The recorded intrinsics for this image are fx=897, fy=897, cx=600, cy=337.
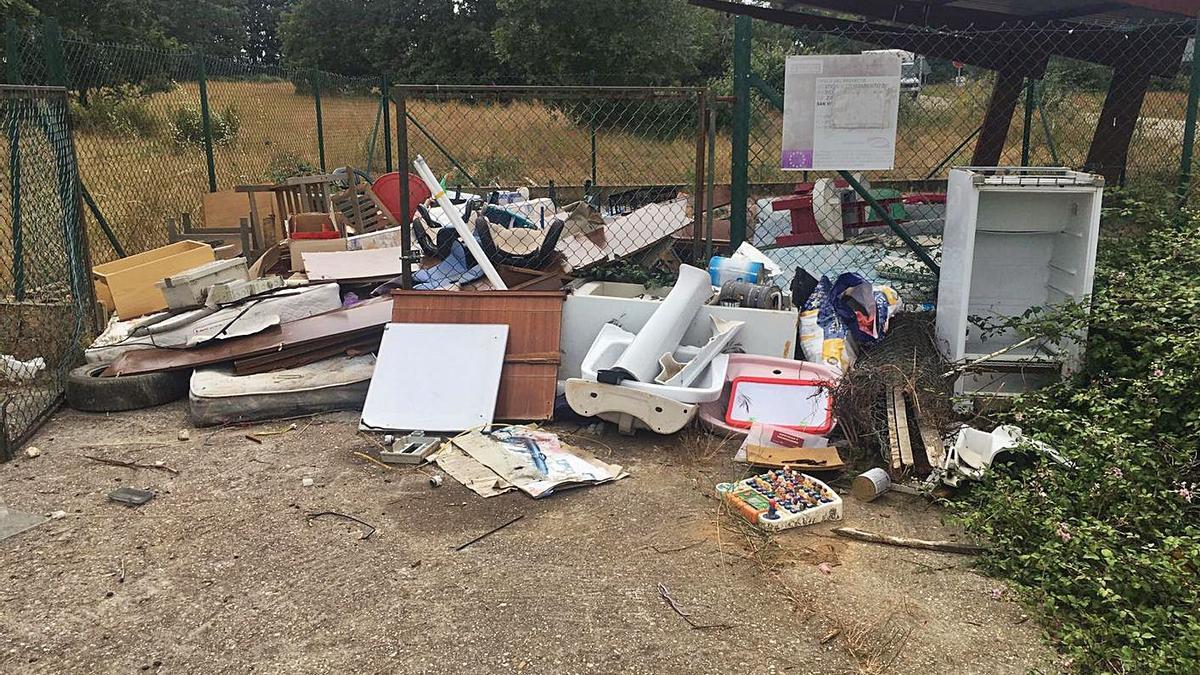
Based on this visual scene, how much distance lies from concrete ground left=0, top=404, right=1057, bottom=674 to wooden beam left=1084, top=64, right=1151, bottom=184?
4672 millimetres

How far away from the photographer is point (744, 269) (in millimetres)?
5457

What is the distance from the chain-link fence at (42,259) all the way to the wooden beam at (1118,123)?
706 centimetres

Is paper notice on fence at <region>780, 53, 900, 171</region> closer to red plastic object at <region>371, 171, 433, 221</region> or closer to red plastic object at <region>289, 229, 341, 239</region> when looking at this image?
red plastic object at <region>371, 171, 433, 221</region>

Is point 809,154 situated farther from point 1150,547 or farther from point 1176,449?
point 1150,547

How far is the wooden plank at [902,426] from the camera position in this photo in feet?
12.7

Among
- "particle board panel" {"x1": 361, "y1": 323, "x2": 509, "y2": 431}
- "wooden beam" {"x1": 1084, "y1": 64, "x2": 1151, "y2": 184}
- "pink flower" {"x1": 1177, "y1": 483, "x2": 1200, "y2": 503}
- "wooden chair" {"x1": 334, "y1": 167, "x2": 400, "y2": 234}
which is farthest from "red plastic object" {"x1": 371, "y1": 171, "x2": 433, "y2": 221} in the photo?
"pink flower" {"x1": 1177, "y1": 483, "x2": 1200, "y2": 503}

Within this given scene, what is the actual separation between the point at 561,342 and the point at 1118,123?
16.2ft

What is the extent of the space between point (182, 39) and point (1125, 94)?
37.0 metres

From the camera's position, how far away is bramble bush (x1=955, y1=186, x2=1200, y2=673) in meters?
2.70

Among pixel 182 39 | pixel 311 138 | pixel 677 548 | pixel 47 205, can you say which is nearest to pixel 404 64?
pixel 182 39

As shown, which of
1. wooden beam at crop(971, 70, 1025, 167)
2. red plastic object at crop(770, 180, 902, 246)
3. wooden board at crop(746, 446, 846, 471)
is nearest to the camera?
wooden board at crop(746, 446, 846, 471)

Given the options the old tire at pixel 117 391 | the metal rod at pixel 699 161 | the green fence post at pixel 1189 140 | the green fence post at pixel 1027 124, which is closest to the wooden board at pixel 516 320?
the metal rod at pixel 699 161

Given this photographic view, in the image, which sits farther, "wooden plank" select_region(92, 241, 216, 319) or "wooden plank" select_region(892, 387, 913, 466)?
"wooden plank" select_region(92, 241, 216, 319)

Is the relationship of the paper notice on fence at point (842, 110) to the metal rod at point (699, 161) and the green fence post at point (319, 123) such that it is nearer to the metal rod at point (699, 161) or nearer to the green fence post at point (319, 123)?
the metal rod at point (699, 161)
